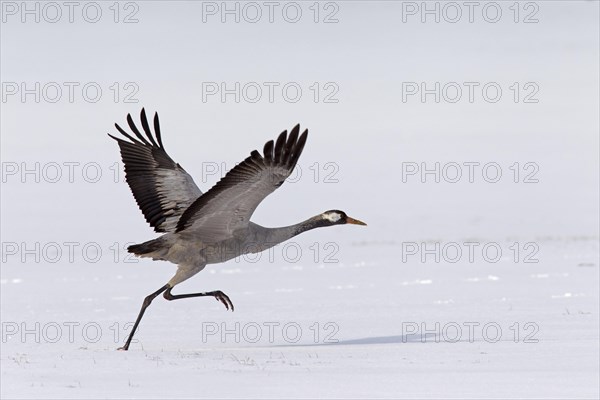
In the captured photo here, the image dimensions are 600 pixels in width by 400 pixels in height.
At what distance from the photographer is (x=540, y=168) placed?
6744 centimetres

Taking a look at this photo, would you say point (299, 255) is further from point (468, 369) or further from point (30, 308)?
point (468, 369)

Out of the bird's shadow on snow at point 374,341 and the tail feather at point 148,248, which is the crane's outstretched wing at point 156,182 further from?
the bird's shadow on snow at point 374,341

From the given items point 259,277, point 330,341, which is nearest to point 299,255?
point 259,277

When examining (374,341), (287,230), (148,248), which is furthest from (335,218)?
(148,248)

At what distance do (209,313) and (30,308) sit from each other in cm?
260

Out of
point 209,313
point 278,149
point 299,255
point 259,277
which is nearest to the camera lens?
point 278,149

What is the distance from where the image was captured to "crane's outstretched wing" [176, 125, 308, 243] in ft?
34.5

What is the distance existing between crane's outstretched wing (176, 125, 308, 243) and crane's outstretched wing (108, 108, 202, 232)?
57 centimetres

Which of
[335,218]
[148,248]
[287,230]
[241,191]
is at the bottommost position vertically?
[148,248]

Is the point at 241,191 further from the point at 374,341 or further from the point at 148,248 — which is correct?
the point at 374,341

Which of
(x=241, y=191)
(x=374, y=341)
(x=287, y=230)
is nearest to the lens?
Result: (x=241, y=191)

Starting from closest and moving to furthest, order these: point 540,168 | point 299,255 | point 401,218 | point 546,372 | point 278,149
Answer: point 546,372 < point 278,149 < point 299,255 < point 401,218 < point 540,168

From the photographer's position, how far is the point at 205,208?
11398mm

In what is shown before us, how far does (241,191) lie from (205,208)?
22.7 inches
